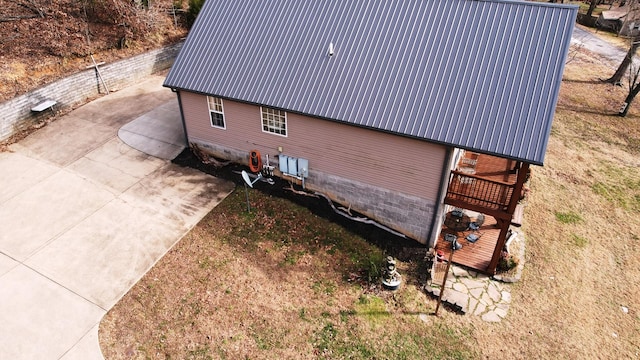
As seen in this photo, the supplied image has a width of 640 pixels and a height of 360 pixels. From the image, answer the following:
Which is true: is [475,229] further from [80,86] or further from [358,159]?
[80,86]

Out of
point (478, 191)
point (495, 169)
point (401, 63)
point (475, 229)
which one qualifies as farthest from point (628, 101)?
point (401, 63)

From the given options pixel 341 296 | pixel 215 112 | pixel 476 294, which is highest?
pixel 215 112

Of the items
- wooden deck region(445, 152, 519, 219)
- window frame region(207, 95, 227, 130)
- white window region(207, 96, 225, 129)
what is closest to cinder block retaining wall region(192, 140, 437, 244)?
wooden deck region(445, 152, 519, 219)

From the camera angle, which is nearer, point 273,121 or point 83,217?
point 83,217

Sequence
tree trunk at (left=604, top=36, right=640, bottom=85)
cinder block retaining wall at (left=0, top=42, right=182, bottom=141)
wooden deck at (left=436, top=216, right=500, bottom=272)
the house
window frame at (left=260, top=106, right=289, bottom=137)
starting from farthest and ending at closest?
tree trunk at (left=604, top=36, right=640, bottom=85) < cinder block retaining wall at (left=0, top=42, right=182, bottom=141) < window frame at (left=260, top=106, right=289, bottom=137) < wooden deck at (left=436, top=216, right=500, bottom=272) < the house

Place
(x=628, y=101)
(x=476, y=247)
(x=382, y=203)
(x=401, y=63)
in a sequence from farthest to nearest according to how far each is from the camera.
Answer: (x=628, y=101), (x=476, y=247), (x=382, y=203), (x=401, y=63)

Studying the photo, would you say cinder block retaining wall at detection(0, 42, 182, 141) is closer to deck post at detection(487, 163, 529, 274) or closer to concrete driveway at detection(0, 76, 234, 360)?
concrete driveway at detection(0, 76, 234, 360)

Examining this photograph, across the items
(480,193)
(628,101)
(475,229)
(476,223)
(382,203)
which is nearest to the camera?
(480,193)
